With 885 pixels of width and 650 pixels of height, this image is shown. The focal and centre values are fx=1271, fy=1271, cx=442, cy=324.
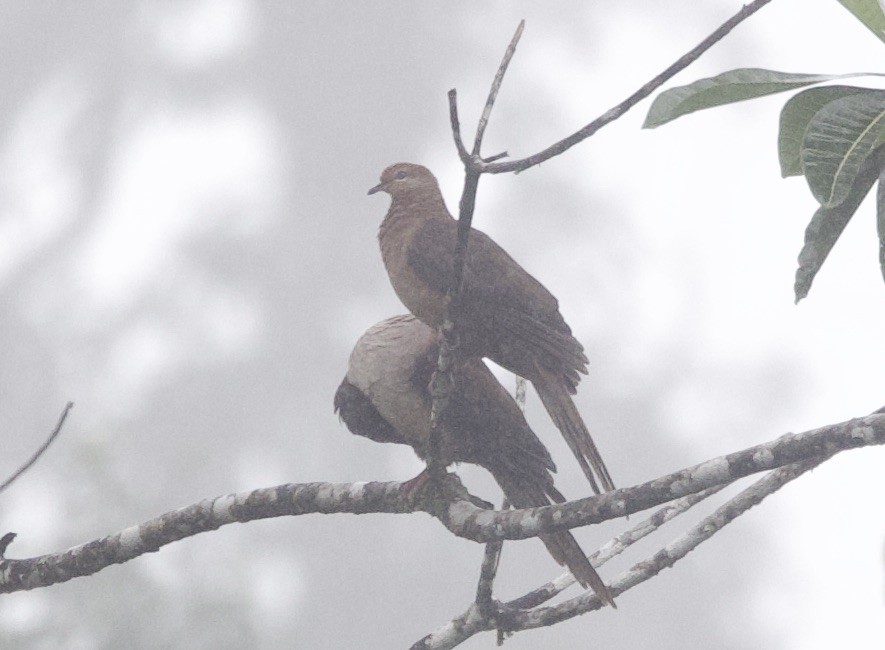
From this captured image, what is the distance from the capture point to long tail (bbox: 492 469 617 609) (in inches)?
138

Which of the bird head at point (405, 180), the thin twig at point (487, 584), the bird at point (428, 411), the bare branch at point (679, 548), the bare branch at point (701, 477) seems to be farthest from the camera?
the bird head at point (405, 180)

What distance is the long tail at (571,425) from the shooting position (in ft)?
11.3

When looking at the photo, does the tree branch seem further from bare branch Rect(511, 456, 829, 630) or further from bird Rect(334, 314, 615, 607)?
bird Rect(334, 314, 615, 607)

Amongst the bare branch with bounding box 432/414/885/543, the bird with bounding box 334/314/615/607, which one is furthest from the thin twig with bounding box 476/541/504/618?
the bird with bounding box 334/314/615/607

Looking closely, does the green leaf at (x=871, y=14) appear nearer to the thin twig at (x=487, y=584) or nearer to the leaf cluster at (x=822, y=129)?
the leaf cluster at (x=822, y=129)

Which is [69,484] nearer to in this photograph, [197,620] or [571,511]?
[197,620]

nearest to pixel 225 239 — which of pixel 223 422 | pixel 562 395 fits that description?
pixel 223 422

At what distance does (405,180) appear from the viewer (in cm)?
492

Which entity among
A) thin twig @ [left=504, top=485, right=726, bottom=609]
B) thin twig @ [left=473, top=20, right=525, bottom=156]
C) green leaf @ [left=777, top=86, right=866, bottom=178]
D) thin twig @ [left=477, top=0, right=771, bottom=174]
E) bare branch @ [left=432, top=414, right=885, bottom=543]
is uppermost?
thin twig @ [left=473, top=20, right=525, bottom=156]

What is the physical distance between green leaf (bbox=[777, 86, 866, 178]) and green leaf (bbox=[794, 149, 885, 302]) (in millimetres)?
142

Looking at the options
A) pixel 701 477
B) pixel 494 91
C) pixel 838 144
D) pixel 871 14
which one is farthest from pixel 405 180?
pixel 701 477

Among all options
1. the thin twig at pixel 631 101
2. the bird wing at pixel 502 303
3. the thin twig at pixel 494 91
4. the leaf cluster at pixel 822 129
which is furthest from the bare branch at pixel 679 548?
the thin twig at pixel 494 91

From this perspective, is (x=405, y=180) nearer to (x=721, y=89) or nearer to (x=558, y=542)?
(x=558, y=542)

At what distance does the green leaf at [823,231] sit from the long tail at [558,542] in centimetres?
93
